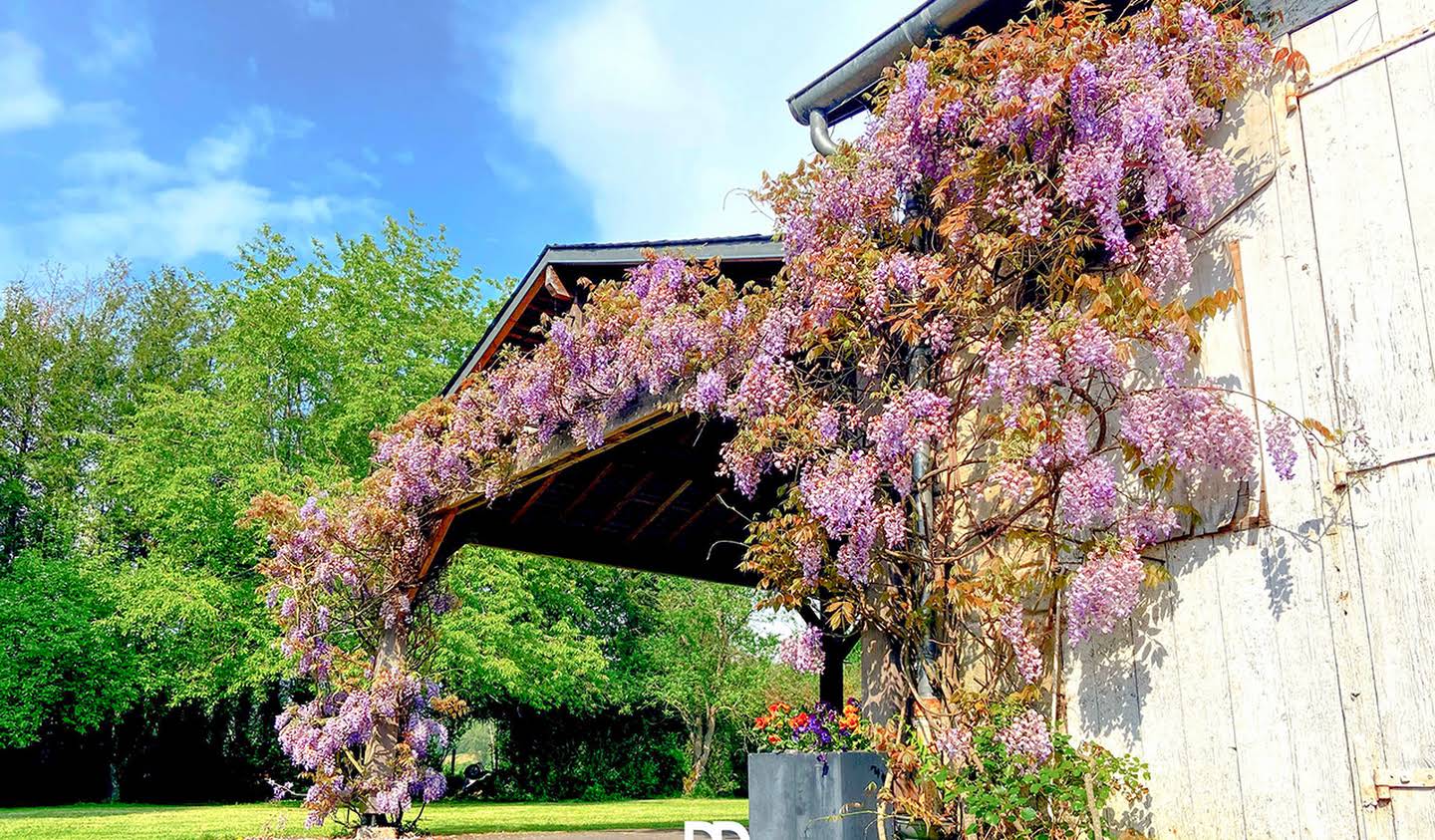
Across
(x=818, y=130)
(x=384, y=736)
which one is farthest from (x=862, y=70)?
(x=384, y=736)

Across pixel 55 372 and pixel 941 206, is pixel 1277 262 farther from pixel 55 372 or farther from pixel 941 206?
pixel 55 372

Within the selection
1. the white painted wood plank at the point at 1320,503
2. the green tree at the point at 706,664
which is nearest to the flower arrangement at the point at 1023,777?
the white painted wood plank at the point at 1320,503

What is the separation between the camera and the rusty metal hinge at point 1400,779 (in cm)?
277

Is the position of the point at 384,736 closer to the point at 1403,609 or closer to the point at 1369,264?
the point at 1403,609

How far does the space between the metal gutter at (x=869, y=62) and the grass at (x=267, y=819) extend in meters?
9.19

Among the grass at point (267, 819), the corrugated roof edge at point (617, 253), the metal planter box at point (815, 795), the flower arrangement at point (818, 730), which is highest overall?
the corrugated roof edge at point (617, 253)

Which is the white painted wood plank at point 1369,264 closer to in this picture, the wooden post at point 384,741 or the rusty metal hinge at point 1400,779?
the rusty metal hinge at point 1400,779

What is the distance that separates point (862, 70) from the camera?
16.1 ft

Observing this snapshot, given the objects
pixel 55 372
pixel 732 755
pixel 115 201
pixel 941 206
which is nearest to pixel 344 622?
pixel 941 206

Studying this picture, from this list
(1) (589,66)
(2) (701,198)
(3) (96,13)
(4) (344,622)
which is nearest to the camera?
(4) (344,622)

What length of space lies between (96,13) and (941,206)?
1243 cm

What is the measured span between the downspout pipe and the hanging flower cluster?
0.18m

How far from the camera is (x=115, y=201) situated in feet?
88.7

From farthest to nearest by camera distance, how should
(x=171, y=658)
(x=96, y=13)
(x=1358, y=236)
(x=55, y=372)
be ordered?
(x=55, y=372)
(x=171, y=658)
(x=96, y=13)
(x=1358, y=236)
